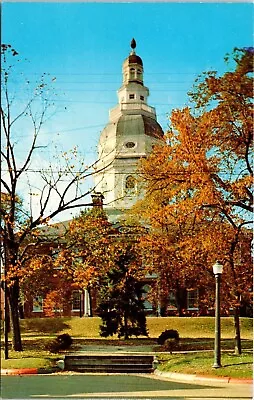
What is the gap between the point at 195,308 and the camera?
8414 mm

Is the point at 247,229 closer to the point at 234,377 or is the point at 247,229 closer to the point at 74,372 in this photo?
the point at 234,377

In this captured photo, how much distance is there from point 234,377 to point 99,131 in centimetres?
279

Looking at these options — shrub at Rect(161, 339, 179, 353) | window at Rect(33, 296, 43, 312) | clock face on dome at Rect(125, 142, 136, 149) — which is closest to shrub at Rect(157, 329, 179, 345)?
shrub at Rect(161, 339, 179, 353)

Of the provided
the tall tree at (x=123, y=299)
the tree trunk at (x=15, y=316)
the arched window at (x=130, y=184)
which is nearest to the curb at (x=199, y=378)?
the tall tree at (x=123, y=299)

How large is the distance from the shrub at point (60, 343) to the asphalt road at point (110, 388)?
1.00 ft

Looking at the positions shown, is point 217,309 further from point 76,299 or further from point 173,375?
point 76,299

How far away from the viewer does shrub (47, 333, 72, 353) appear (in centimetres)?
838

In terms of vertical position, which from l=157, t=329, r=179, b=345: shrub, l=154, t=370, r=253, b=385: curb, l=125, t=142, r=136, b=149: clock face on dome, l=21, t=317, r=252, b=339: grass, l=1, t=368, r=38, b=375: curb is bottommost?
l=154, t=370, r=253, b=385: curb

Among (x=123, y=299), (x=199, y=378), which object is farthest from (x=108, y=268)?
(x=199, y=378)

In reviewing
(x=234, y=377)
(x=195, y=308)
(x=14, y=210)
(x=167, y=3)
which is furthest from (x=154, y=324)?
(x=167, y=3)

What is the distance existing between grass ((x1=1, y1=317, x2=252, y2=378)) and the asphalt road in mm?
246

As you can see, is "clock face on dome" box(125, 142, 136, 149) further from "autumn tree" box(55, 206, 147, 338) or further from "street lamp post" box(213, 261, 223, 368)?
"street lamp post" box(213, 261, 223, 368)

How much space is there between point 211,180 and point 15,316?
2.45 meters

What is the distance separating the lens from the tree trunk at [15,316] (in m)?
8.48
